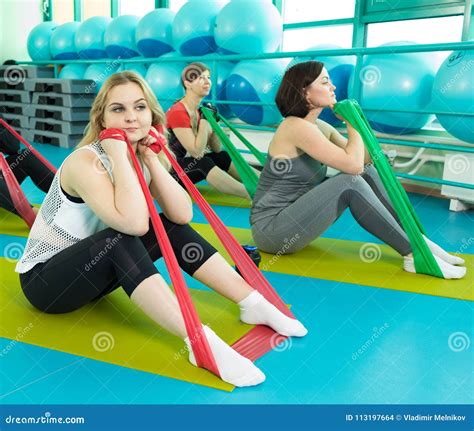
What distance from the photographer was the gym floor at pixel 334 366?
1465 mm

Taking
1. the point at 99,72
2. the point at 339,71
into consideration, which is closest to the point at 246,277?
the point at 339,71

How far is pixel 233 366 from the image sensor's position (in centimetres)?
153

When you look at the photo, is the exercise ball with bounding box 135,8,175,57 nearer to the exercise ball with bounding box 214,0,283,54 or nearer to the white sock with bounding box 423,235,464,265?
the exercise ball with bounding box 214,0,283,54

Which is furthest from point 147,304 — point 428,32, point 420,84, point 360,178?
point 428,32

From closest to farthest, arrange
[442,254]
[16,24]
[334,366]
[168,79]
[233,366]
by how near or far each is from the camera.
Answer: [233,366], [334,366], [442,254], [168,79], [16,24]

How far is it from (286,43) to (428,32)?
1621mm

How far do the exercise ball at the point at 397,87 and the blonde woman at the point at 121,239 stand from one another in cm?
231

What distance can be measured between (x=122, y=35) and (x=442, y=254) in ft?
15.6

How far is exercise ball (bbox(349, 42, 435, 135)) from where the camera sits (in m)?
3.66

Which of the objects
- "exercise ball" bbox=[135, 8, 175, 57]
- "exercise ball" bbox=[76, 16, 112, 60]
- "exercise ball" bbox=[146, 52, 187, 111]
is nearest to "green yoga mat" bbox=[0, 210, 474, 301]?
"exercise ball" bbox=[146, 52, 187, 111]

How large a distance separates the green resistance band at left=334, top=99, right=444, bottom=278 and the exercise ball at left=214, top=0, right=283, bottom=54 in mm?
2528

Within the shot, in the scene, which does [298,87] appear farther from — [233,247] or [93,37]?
[93,37]

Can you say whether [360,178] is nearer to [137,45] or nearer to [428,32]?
[428,32]

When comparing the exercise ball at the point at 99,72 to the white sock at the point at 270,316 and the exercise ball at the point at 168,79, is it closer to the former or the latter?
the exercise ball at the point at 168,79
